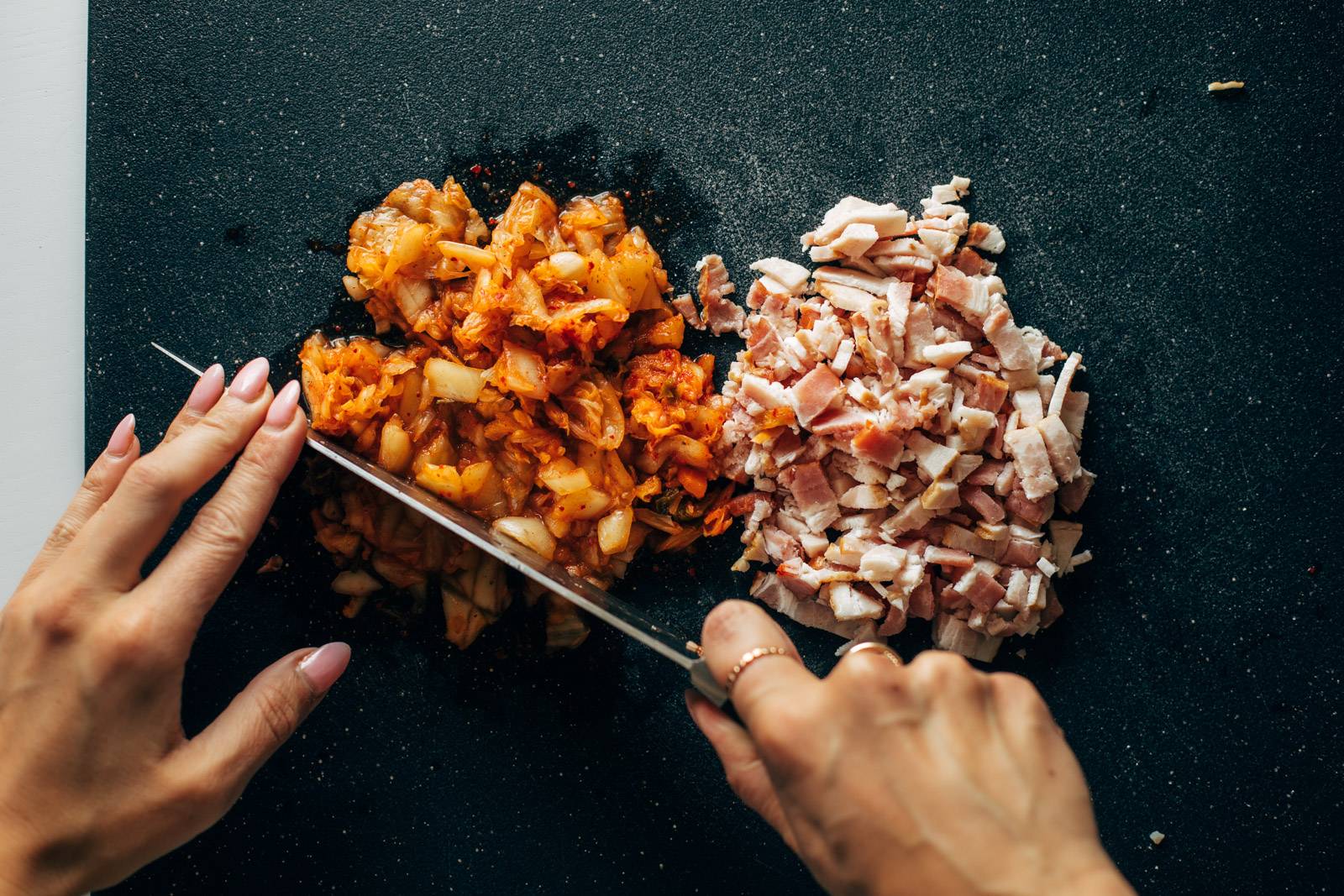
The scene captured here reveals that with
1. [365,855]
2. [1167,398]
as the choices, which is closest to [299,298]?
[365,855]

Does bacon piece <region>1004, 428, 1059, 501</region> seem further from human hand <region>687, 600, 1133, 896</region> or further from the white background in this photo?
the white background

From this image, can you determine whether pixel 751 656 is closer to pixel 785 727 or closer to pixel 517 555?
pixel 785 727

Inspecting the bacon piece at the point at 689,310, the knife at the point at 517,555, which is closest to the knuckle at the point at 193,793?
the knife at the point at 517,555

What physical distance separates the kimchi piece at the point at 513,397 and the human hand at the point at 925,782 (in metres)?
0.48

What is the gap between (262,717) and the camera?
1.07 m

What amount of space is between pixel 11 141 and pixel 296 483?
71cm

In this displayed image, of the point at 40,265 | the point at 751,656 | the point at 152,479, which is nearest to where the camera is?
the point at 751,656

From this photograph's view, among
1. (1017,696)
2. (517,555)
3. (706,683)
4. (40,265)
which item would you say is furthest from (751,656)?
(40,265)

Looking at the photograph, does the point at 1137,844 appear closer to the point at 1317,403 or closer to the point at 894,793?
the point at 1317,403

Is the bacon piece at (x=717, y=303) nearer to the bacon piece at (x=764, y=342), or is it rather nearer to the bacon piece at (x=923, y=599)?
the bacon piece at (x=764, y=342)

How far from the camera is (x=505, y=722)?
1.32m

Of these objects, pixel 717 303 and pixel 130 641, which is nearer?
pixel 130 641

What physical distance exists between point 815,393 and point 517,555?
444 mm

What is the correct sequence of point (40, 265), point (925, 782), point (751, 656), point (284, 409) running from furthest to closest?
point (40, 265) → point (284, 409) → point (751, 656) → point (925, 782)
